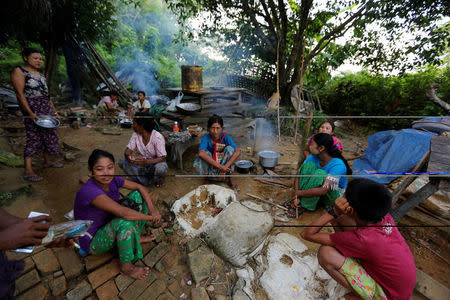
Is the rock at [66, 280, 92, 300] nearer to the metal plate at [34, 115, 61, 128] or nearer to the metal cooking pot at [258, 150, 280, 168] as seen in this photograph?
the metal plate at [34, 115, 61, 128]

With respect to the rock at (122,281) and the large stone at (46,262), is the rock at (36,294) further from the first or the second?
the rock at (122,281)

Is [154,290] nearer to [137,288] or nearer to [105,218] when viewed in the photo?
[137,288]

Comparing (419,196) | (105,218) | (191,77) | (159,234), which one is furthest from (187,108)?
(419,196)

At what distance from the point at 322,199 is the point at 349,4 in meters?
6.90

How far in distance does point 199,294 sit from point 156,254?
68cm

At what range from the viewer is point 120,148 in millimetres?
5359

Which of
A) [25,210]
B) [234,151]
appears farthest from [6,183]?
[234,151]

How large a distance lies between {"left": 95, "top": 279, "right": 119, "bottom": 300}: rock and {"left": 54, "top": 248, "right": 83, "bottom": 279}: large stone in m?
0.32

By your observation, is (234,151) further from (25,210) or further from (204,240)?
(25,210)

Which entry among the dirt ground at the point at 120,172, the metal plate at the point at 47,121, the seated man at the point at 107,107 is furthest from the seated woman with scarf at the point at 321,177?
the seated man at the point at 107,107

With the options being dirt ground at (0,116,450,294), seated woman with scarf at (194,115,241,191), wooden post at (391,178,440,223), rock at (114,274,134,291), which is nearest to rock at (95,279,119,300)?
rock at (114,274,134,291)

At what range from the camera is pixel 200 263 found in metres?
2.23

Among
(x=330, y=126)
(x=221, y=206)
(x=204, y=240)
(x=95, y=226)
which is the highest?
(x=330, y=126)

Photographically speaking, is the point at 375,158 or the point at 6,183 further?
the point at 375,158
